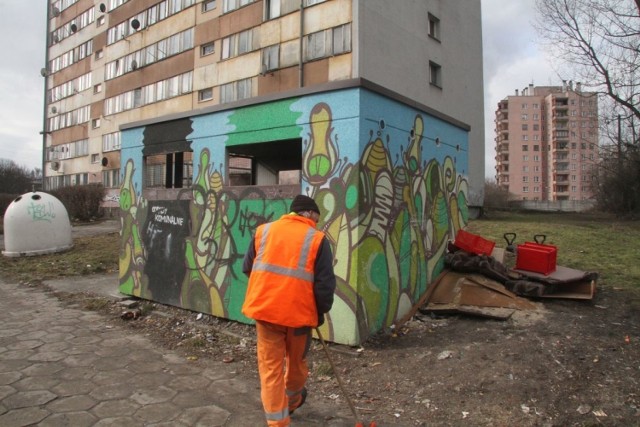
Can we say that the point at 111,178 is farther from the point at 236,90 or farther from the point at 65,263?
the point at 65,263

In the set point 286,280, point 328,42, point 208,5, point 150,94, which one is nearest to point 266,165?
point 286,280

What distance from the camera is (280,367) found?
3010 mm

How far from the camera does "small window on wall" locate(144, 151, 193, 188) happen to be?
680 cm

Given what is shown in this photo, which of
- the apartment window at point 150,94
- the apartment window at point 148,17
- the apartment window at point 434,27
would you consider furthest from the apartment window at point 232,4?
the apartment window at point 434,27

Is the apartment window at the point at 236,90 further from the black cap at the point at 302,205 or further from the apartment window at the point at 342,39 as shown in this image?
the black cap at the point at 302,205

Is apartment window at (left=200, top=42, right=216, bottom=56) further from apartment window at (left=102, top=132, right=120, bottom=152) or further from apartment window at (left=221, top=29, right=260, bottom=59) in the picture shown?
apartment window at (left=102, top=132, right=120, bottom=152)

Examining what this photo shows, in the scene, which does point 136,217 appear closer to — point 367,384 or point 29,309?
point 29,309

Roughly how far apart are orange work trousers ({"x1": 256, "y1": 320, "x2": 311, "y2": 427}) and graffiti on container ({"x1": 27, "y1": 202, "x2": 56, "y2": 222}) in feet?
40.9

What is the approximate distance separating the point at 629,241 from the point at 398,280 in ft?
32.3

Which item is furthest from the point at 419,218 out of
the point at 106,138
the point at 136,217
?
the point at 106,138

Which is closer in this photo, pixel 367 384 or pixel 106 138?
pixel 367 384

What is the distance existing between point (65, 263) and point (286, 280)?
404 inches

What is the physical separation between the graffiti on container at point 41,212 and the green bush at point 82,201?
1126cm

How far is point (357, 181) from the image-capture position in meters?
4.58
